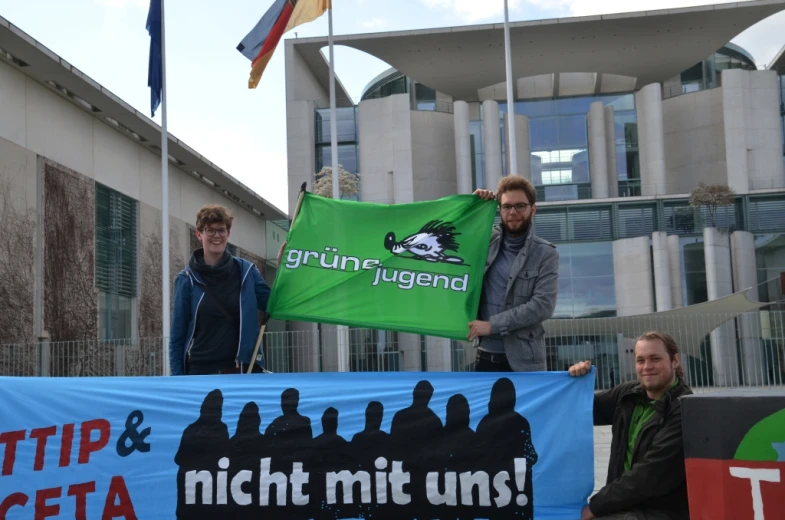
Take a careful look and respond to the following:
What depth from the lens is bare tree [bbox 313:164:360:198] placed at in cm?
3597

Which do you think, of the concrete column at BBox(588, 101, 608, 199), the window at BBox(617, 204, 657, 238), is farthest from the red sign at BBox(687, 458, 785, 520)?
the concrete column at BBox(588, 101, 608, 199)

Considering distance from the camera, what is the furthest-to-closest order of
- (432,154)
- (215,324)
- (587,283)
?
1. (432,154)
2. (587,283)
3. (215,324)

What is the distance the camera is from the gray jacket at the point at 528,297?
16.6ft

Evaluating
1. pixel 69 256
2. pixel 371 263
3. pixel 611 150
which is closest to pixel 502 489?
pixel 371 263

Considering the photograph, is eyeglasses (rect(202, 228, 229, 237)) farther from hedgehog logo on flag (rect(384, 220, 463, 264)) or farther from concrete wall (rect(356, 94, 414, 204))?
concrete wall (rect(356, 94, 414, 204))

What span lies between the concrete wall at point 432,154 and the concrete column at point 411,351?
1596 cm

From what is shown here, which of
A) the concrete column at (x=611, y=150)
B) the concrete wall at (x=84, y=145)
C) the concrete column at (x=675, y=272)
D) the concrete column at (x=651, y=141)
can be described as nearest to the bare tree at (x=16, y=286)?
the concrete wall at (x=84, y=145)

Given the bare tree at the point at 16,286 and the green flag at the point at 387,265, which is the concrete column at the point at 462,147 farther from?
the green flag at the point at 387,265

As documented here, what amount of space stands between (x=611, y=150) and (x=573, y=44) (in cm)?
555

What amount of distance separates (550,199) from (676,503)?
35106 mm

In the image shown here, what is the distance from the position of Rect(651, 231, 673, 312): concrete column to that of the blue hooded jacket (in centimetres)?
3089

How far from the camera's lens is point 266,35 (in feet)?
58.1

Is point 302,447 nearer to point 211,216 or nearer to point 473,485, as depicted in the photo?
point 473,485

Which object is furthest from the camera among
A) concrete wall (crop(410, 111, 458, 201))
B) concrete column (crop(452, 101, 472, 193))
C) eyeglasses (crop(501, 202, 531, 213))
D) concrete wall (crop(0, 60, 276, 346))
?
concrete wall (crop(410, 111, 458, 201))
